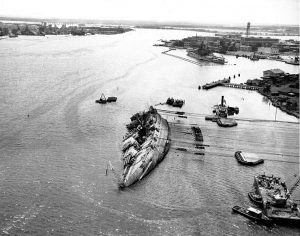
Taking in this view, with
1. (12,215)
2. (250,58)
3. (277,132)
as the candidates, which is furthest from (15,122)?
(250,58)

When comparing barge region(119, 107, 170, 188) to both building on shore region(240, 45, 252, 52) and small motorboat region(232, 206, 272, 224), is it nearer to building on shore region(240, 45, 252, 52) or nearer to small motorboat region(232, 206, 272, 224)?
small motorboat region(232, 206, 272, 224)

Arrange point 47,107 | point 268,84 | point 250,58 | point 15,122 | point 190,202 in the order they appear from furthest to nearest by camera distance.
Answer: point 250,58 < point 268,84 < point 47,107 < point 15,122 < point 190,202

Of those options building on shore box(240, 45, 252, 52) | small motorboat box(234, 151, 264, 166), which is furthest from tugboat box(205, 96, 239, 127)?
building on shore box(240, 45, 252, 52)

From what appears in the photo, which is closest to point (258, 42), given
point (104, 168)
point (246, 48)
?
point (246, 48)

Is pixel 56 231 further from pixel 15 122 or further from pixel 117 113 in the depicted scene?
pixel 117 113

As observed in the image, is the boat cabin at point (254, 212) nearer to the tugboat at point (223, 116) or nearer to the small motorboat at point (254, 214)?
the small motorboat at point (254, 214)

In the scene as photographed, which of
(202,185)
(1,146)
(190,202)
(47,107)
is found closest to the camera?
(190,202)

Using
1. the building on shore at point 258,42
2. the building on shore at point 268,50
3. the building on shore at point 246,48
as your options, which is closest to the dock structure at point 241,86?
the building on shore at point 268,50
